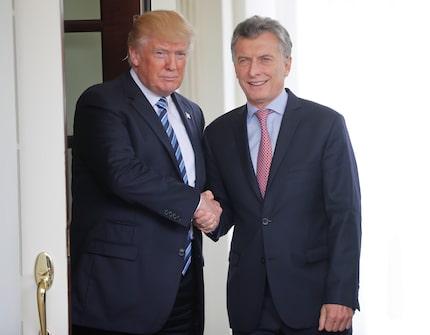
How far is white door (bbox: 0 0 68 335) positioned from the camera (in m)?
1.65

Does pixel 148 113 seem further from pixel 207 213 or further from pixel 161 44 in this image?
pixel 207 213

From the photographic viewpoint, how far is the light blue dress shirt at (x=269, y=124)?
2.19m

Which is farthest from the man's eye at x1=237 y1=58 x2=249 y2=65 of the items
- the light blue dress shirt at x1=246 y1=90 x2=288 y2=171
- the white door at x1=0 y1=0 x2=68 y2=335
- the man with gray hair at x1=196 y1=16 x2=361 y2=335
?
the white door at x1=0 y1=0 x2=68 y2=335

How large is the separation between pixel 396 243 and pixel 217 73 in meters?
1.09

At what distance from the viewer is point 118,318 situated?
2121 mm

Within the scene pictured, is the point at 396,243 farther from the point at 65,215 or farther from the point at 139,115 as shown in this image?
the point at 65,215

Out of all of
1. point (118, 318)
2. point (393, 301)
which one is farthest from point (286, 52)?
point (393, 301)

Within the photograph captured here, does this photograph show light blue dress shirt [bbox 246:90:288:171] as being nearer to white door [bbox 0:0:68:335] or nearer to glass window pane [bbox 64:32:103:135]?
Result: glass window pane [bbox 64:32:103:135]

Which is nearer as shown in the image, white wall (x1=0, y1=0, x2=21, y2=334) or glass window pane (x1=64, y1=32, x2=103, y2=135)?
white wall (x1=0, y1=0, x2=21, y2=334)

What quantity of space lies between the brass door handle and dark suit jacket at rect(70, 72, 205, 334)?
443 millimetres

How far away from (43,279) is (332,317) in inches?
33.6

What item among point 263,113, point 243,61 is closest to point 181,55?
point 243,61

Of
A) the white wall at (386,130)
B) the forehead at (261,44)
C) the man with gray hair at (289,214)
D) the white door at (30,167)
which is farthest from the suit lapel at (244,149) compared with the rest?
the white wall at (386,130)

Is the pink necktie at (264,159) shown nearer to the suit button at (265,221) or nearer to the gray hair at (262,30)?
the suit button at (265,221)
